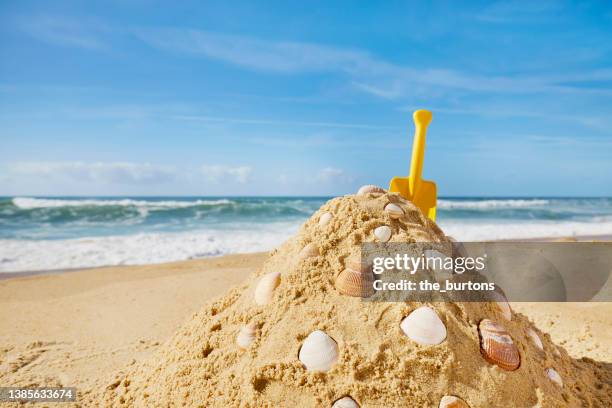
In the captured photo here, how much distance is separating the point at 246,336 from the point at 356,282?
532 mm

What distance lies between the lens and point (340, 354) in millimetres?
1591

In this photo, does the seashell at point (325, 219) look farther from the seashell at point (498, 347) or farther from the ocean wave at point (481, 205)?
the ocean wave at point (481, 205)

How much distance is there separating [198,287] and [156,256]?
126 inches

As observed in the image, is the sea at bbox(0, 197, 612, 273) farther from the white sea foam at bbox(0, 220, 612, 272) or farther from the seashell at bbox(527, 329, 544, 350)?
the seashell at bbox(527, 329, 544, 350)

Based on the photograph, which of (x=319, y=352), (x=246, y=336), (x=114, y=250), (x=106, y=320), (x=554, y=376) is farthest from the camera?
(x=114, y=250)

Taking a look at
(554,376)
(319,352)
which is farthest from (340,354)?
(554,376)

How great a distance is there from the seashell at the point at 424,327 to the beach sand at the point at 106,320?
149 centimetres

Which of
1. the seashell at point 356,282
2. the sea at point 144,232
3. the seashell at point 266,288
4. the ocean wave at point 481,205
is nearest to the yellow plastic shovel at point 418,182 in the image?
the seashell at point 356,282

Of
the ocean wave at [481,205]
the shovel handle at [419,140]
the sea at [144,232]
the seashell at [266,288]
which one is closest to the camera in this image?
the seashell at [266,288]

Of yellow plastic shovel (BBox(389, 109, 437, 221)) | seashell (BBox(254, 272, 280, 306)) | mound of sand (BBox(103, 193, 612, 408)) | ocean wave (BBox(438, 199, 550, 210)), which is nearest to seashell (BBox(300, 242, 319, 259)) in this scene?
mound of sand (BBox(103, 193, 612, 408))

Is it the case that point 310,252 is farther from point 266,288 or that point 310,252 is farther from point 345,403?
point 345,403

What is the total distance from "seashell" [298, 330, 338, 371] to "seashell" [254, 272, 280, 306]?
0.34 metres

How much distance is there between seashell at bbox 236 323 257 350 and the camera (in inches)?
69.1

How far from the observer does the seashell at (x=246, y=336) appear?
1756mm
